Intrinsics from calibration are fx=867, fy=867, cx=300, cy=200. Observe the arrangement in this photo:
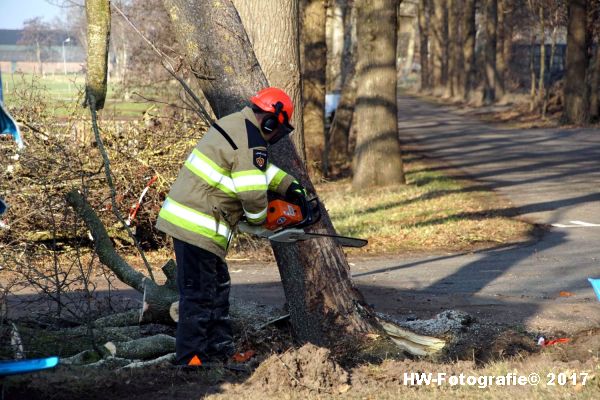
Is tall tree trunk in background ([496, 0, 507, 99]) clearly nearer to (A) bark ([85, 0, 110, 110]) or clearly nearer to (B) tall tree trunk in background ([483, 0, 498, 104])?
(B) tall tree trunk in background ([483, 0, 498, 104])

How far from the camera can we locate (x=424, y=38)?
62594 mm

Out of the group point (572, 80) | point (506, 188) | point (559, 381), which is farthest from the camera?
point (572, 80)

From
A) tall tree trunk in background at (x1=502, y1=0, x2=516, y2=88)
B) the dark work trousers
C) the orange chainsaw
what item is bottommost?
the dark work trousers

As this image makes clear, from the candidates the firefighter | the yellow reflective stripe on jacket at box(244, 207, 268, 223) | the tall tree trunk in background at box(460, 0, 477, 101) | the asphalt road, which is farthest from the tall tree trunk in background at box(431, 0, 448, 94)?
the yellow reflective stripe on jacket at box(244, 207, 268, 223)

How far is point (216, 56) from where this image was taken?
643cm

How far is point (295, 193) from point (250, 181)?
466 mm

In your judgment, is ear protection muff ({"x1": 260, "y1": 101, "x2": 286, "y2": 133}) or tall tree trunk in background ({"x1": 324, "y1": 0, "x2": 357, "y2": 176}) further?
tall tree trunk in background ({"x1": 324, "y1": 0, "x2": 357, "y2": 176})

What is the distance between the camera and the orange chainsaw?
19.2ft

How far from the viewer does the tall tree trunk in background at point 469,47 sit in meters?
47.3

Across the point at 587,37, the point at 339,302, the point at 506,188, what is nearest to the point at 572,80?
the point at 587,37

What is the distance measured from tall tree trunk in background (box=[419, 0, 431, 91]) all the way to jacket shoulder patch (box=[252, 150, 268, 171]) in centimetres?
5251

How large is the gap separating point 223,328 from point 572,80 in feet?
90.8

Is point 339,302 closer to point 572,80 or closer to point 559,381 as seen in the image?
point 559,381

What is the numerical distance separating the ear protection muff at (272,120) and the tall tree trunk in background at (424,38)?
5232 centimetres
